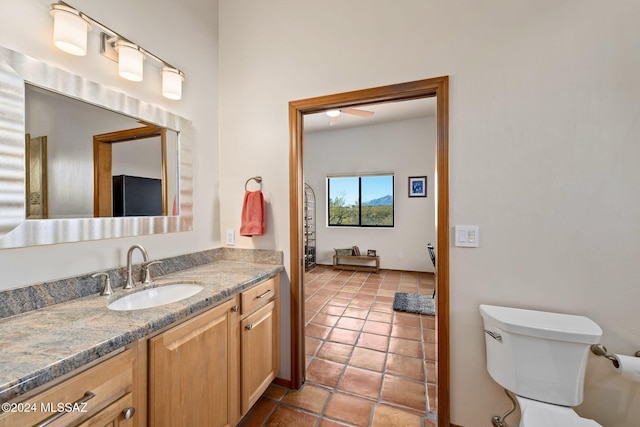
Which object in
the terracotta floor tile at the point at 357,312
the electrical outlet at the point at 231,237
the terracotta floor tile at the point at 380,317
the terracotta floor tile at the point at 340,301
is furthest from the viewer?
the terracotta floor tile at the point at 340,301

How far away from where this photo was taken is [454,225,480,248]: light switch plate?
1.46 meters

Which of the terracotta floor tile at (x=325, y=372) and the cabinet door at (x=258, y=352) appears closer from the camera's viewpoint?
the cabinet door at (x=258, y=352)

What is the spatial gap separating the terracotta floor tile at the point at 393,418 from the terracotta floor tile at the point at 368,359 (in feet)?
1.30

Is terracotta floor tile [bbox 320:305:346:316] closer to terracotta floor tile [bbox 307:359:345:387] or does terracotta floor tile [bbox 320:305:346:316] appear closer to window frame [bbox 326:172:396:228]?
terracotta floor tile [bbox 307:359:345:387]

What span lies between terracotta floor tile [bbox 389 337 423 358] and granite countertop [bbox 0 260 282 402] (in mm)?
1704

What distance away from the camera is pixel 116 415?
84 cm

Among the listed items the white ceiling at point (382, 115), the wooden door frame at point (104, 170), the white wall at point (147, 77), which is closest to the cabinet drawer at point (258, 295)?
the white wall at point (147, 77)

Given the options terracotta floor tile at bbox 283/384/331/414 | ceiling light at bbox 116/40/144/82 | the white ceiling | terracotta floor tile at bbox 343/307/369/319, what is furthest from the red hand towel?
the white ceiling

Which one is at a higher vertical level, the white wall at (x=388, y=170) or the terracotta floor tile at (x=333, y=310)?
the white wall at (x=388, y=170)

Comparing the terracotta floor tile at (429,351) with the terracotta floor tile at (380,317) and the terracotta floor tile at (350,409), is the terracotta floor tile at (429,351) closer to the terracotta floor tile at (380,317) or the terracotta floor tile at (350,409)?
the terracotta floor tile at (380,317)

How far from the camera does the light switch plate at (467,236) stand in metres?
1.46

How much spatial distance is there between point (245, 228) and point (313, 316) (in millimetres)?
1642

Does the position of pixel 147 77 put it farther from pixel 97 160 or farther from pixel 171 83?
pixel 97 160

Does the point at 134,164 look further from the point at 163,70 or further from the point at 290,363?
the point at 290,363
